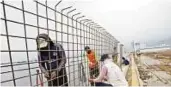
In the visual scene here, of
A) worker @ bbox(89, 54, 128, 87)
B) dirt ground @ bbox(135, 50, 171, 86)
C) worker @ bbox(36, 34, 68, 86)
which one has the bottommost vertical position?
dirt ground @ bbox(135, 50, 171, 86)

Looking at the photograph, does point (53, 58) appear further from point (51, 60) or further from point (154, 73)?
point (154, 73)

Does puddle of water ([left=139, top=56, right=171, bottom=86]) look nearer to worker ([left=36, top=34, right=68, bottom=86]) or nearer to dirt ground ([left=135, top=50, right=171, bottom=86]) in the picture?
dirt ground ([left=135, top=50, right=171, bottom=86])

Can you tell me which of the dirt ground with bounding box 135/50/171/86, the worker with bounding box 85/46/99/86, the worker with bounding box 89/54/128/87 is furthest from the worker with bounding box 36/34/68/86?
the dirt ground with bounding box 135/50/171/86

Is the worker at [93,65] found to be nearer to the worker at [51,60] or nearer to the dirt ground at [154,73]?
the worker at [51,60]

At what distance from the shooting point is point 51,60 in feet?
8.98

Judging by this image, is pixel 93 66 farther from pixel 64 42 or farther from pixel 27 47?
pixel 27 47

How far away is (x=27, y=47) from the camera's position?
1.98m

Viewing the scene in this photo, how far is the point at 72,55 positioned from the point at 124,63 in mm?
7866

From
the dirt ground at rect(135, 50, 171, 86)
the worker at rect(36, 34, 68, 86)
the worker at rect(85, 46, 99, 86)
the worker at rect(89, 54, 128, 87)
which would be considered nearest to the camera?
the worker at rect(36, 34, 68, 86)

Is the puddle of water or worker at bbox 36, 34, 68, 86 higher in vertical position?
worker at bbox 36, 34, 68, 86

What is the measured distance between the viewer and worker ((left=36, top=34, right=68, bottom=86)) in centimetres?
259

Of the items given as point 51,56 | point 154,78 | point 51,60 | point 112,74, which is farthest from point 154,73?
point 51,60

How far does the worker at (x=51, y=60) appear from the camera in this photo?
2588 mm

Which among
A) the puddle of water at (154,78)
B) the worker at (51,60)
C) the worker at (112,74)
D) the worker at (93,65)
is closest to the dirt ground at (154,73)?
the puddle of water at (154,78)
